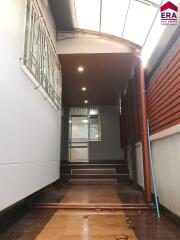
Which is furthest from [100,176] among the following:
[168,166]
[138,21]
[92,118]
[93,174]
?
[138,21]

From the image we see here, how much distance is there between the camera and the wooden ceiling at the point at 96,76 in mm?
4660

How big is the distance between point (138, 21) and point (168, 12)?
3.23 ft

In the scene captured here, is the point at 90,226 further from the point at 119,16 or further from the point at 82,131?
the point at 82,131

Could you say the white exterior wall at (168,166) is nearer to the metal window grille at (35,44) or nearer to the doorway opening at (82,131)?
the metal window grille at (35,44)

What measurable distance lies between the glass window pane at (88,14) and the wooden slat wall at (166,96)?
1.71 meters

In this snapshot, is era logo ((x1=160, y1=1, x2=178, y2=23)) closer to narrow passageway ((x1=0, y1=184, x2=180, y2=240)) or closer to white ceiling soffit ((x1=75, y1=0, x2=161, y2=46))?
white ceiling soffit ((x1=75, y1=0, x2=161, y2=46))

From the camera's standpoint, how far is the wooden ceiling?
466cm

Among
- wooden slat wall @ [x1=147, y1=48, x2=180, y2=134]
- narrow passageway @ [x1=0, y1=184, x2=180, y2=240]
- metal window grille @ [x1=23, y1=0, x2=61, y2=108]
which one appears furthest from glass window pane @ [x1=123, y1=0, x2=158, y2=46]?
narrow passageway @ [x1=0, y1=184, x2=180, y2=240]

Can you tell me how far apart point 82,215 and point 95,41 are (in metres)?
3.64

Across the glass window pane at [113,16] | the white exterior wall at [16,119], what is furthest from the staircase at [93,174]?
the glass window pane at [113,16]

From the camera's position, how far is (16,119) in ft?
6.21

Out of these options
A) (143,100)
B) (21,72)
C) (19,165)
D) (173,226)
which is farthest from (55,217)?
(143,100)

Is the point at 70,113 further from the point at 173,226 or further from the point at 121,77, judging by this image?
the point at 173,226

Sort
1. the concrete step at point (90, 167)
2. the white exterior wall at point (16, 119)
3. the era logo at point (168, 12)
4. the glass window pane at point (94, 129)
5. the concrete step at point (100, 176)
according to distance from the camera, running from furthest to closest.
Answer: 1. the glass window pane at point (94, 129)
2. the concrete step at point (90, 167)
3. the concrete step at point (100, 176)
4. the era logo at point (168, 12)
5. the white exterior wall at point (16, 119)
